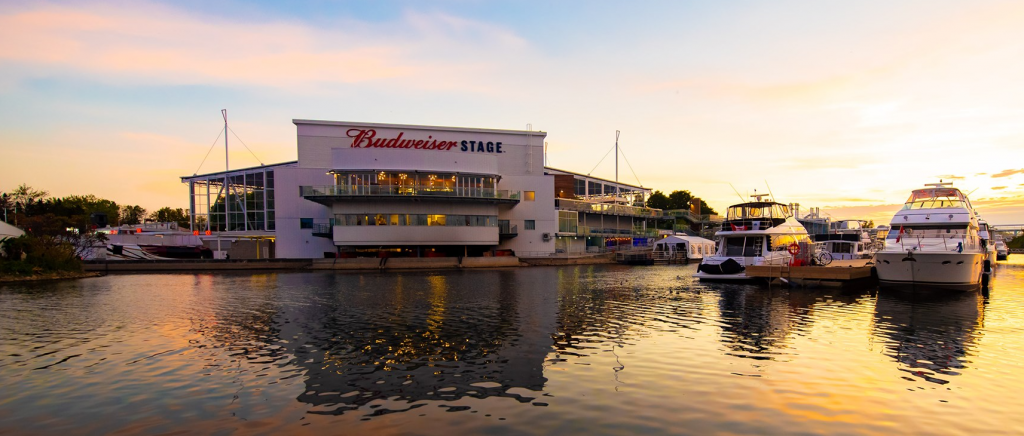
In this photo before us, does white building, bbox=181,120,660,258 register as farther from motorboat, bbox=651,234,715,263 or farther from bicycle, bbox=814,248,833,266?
bicycle, bbox=814,248,833,266

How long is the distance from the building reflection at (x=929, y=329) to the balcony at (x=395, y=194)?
43290 millimetres

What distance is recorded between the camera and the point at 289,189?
6556 centimetres

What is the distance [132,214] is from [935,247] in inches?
7364

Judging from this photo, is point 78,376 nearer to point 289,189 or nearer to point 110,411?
point 110,411

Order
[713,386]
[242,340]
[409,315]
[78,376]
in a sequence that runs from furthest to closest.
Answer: [409,315] → [242,340] → [78,376] → [713,386]

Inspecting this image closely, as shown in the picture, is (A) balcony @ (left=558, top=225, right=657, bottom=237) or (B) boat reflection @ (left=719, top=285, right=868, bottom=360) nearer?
(B) boat reflection @ (left=719, top=285, right=868, bottom=360)

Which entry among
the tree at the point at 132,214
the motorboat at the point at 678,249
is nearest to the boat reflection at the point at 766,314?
the motorboat at the point at 678,249

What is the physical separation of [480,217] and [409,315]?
4344 cm

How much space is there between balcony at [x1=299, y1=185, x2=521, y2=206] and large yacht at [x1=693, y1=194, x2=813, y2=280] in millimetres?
31812

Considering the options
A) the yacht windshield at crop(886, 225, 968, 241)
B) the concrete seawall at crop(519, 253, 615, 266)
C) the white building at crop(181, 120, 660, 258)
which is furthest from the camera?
the concrete seawall at crop(519, 253, 615, 266)

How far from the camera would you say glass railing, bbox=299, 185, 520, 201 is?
61125 millimetres

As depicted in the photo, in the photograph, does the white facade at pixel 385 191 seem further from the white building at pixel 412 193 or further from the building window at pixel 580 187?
the building window at pixel 580 187

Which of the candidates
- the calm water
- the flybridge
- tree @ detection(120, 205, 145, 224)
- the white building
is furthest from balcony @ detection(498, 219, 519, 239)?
tree @ detection(120, 205, 145, 224)

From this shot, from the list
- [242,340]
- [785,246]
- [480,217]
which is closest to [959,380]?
[242,340]
